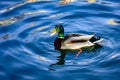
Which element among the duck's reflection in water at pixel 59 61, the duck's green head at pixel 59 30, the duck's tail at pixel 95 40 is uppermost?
the duck's green head at pixel 59 30

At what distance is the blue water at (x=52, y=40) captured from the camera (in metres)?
10.6

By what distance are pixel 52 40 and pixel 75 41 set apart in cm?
101

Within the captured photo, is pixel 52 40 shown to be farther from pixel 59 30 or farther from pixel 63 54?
pixel 63 54

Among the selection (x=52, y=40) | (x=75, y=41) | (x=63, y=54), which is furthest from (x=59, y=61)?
(x=52, y=40)

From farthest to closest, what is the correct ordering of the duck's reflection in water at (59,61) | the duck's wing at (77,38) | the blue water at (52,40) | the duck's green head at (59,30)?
the duck's green head at (59,30) → the duck's wing at (77,38) → the duck's reflection in water at (59,61) → the blue water at (52,40)

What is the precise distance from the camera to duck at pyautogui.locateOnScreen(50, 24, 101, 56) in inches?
465

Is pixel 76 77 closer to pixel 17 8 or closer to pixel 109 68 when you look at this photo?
pixel 109 68

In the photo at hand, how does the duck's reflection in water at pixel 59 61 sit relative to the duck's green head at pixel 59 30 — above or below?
below

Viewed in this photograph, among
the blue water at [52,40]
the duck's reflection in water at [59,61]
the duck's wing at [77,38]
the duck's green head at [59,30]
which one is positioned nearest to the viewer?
the blue water at [52,40]

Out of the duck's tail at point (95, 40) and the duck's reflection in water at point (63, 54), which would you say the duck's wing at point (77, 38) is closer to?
the duck's tail at point (95, 40)

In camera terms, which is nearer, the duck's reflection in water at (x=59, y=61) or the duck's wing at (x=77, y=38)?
the duck's reflection in water at (x=59, y=61)

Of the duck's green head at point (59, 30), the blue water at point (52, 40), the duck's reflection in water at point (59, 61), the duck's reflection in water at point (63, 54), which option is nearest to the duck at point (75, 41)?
the duck's green head at point (59, 30)

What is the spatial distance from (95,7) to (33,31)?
10.2ft

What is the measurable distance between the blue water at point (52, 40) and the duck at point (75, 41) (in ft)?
0.81
